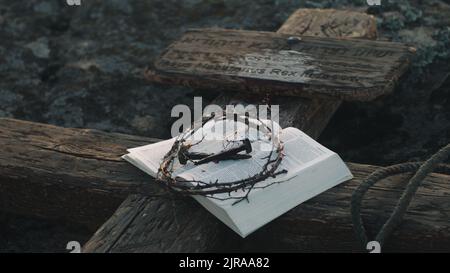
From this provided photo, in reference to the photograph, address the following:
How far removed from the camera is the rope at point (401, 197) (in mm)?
1842

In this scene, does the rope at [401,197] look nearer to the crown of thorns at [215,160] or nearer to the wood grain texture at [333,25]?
the crown of thorns at [215,160]

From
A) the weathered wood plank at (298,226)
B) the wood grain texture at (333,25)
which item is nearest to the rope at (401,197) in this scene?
the weathered wood plank at (298,226)

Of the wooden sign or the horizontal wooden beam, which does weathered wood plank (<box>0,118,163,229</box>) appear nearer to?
the horizontal wooden beam

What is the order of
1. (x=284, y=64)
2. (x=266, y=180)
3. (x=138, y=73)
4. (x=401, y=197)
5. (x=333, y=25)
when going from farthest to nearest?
(x=138, y=73) < (x=333, y=25) < (x=284, y=64) < (x=266, y=180) < (x=401, y=197)

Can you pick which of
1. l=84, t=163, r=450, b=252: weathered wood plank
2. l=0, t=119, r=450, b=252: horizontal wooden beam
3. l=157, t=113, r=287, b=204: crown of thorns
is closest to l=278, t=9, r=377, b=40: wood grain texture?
l=157, t=113, r=287, b=204: crown of thorns

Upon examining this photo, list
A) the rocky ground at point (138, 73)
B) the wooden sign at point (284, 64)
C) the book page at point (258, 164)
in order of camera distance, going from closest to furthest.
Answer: the book page at point (258, 164), the wooden sign at point (284, 64), the rocky ground at point (138, 73)

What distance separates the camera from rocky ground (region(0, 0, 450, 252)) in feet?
9.36

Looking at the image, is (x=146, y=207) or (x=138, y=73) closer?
(x=146, y=207)

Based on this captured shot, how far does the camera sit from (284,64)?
2.75 meters

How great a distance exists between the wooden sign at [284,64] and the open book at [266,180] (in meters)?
0.44

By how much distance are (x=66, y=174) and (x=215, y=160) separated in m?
0.43

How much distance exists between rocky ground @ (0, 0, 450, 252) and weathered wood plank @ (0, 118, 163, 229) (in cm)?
43

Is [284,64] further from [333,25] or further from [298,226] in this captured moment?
[298,226]

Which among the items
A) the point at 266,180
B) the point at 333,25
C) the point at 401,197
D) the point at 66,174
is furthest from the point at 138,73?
the point at 401,197
